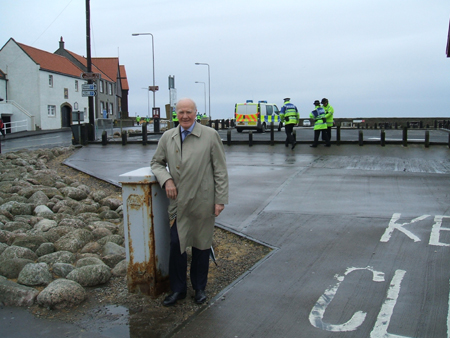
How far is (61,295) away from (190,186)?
1500mm

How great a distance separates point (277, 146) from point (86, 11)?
37.1 ft

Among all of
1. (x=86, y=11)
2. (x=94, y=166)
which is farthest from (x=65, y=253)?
(x=86, y=11)

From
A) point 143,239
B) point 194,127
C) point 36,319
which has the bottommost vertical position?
point 36,319

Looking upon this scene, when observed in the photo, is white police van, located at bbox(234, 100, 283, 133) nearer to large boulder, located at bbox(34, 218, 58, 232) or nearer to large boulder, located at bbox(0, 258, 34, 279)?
large boulder, located at bbox(34, 218, 58, 232)

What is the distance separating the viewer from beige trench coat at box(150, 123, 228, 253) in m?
4.20

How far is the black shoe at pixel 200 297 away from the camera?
172 inches

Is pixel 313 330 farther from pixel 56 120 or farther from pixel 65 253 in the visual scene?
pixel 56 120

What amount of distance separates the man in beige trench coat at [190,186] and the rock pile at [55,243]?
97 cm

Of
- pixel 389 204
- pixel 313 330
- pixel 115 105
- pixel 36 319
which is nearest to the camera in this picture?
pixel 313 330

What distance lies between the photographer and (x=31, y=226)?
7.27 meters

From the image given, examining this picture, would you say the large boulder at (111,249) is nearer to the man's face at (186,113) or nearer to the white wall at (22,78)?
the man's face at (186,113)

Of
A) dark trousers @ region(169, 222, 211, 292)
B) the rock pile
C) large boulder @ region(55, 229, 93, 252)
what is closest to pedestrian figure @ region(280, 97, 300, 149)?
the rock pile

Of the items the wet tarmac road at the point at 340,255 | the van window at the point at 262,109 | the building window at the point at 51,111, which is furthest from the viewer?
the building window at the point at 51,111

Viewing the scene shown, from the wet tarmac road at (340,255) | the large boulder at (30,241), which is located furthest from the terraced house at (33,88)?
the large boulder at (30,241)
